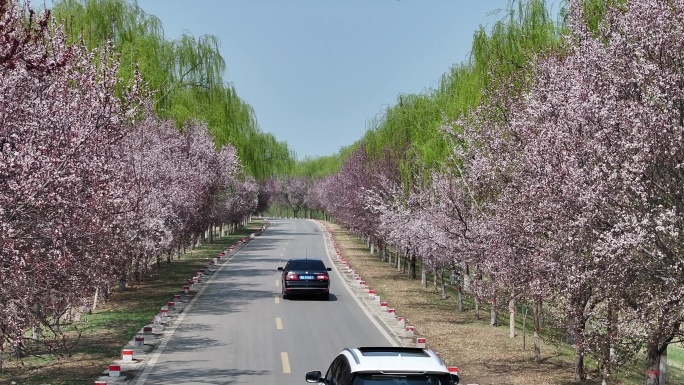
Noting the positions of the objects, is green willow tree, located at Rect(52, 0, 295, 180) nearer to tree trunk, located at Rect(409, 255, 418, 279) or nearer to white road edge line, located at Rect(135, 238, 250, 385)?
white road edge line, located at Rect(135, 238, 250, 385)

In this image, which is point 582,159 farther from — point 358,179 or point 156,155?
point 358,179

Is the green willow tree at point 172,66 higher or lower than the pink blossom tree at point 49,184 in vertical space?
higher

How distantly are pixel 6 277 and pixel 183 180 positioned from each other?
94.8 feet

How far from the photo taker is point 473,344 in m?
21.1

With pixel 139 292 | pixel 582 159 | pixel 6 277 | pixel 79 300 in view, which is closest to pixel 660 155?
pixel 582 159

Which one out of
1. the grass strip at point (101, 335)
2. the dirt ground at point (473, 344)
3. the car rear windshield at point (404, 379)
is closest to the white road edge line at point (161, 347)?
the grass strip at point (101, 335)

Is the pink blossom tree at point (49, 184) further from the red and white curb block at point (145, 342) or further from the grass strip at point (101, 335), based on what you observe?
the red and white curb block at point (145, 342)

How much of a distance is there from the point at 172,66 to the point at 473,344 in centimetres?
2378

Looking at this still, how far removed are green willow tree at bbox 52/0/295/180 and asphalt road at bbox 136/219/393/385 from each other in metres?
6.06

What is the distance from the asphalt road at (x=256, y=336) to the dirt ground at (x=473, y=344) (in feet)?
5.32

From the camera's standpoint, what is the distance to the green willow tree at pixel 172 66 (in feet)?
94.0

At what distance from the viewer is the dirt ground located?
17.1 metres

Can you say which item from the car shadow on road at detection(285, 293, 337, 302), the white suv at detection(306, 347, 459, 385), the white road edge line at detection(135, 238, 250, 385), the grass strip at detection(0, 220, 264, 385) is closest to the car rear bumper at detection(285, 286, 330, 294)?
the car shadow on road at detection(285, 293, 337, 302)

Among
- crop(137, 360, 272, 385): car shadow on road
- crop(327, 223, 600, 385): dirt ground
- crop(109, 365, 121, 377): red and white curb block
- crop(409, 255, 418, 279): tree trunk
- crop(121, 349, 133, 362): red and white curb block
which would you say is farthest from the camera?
crop(409, 255, 418, 279): tree trunk
